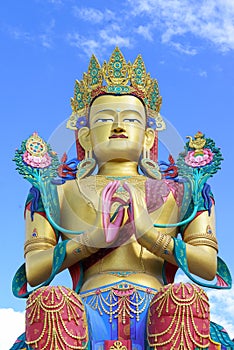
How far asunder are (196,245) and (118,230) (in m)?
0.75

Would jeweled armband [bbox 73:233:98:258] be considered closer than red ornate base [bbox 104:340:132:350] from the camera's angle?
No

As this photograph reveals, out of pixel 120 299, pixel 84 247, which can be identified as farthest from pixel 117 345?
pixel 84 247

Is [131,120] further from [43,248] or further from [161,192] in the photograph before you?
[43,248]

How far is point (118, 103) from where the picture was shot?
8.43 meters

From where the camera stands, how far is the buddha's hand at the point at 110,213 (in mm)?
7527

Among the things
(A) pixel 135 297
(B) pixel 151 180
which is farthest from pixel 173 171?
(A) pixel 135 297

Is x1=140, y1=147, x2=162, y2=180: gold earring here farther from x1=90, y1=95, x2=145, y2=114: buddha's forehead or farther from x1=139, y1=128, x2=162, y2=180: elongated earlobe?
x1=90, y1=95, x2=145, y2=114: buddha's forehead

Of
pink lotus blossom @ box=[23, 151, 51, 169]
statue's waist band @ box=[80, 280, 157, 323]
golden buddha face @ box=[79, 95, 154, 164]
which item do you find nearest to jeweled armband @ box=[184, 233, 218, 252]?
statue's waist band @ box=[80, 280, 157, 323]

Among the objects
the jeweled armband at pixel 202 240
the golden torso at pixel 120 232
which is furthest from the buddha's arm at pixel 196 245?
the golden torso at pixel 120 232

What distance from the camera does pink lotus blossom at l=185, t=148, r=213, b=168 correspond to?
824 cm

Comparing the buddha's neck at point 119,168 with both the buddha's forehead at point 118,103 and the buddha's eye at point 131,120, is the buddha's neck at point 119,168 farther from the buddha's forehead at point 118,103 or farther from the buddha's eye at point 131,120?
the buddha's forehead at point 118,103

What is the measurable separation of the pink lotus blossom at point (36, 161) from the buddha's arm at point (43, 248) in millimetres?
443

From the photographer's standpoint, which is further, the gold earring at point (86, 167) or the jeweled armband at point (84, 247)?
the gold earring at point (86, 167)

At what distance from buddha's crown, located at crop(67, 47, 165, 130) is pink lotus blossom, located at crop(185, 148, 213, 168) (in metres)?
0.57
